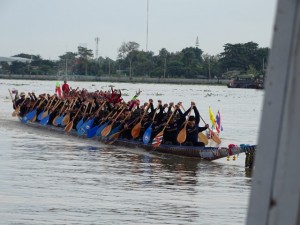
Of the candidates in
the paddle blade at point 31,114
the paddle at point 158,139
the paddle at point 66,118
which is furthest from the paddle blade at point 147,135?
the paddle blade at point 31,114

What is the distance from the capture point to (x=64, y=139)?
26734mm

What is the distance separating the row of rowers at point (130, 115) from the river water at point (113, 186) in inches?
26.4

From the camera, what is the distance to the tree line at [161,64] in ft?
519

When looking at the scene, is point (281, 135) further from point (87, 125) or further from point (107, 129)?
point (87, 125)

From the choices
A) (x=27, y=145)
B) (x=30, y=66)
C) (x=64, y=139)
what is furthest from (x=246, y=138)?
(x=30, y=66)

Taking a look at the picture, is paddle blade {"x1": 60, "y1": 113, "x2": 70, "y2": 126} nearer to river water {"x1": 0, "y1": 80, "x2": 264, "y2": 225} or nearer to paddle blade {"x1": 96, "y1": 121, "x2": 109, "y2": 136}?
paddle blade {"x1": 96, "y1": 121, "x2": 109, "y2": 136}

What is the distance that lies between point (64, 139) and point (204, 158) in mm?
8357

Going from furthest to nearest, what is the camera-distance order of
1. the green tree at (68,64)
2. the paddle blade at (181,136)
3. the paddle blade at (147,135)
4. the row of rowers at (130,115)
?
1. the green tree at (68,64)
2. the paddle blade at (147,135)
3. the row of rowers at (130,115)
4. the paddle blade at (181,136)

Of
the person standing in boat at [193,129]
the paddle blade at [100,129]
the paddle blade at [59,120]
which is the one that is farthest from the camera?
the paddle blade at [59,120]

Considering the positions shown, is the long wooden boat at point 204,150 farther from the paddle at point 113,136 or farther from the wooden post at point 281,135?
the wooden post at point 281,135

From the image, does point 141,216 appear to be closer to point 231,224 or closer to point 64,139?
point 231,224

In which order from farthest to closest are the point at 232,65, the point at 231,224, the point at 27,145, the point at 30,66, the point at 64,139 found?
1. the point at 30,66
2. the point at 232,65
3. the point at 64,139
4. the point at 27,145
5. the point at 231,224

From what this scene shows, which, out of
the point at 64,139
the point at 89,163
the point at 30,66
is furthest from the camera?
the point at 30,66

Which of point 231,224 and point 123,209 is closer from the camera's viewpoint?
point 231,224
